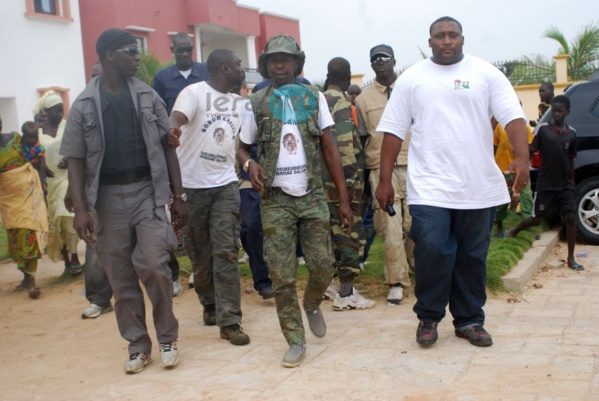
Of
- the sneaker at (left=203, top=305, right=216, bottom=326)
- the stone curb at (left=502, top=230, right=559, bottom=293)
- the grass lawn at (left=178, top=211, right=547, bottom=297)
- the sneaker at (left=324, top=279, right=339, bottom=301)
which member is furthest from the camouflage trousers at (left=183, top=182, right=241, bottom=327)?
the stone curb at (left=502, top=230, right=559, bottom=293)

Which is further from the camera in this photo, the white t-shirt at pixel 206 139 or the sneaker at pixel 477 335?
the white t-shirt at pixel 206 139

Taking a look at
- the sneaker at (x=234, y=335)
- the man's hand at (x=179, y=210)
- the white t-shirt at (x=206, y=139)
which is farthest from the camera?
the white t-shirt at (x=206, y=139)

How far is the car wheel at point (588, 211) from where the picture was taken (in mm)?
8484

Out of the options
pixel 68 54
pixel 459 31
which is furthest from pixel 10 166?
pixel 68 54

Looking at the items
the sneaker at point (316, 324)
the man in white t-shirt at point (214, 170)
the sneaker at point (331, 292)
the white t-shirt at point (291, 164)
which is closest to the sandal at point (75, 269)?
the man in white t-shirt at point (214, 170)

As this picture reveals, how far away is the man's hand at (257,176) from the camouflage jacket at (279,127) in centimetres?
9

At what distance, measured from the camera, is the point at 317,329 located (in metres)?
5.05

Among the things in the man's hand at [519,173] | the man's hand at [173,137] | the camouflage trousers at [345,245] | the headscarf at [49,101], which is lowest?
the camouflage trousers at [345,245]

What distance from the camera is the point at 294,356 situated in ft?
15.0

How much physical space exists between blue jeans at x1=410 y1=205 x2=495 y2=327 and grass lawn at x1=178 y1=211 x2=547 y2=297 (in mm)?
1350

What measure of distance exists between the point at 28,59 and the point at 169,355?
1690 centimetres

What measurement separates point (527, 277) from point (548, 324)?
1.46m

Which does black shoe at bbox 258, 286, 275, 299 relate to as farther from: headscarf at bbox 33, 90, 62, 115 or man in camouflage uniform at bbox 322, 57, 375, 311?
headscarf at bbox 33, 90, 62, 115

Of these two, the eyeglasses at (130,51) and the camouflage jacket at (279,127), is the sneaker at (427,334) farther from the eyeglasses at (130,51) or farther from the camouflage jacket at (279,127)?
the eyeglasses at (130,51)
